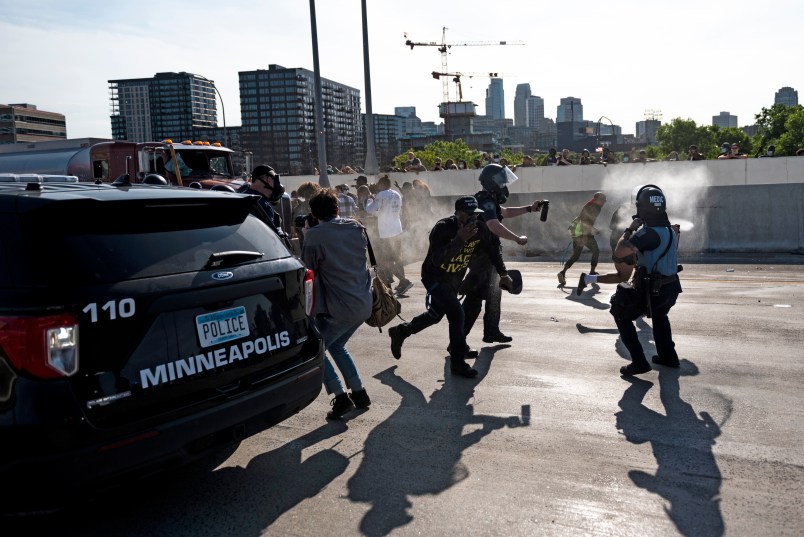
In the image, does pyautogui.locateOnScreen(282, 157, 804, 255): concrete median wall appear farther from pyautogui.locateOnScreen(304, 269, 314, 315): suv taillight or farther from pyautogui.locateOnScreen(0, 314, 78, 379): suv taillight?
pyautogui.locateOnScreen(0, 314, 78, 379): suv taillight

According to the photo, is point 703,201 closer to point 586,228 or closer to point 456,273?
point 586,228

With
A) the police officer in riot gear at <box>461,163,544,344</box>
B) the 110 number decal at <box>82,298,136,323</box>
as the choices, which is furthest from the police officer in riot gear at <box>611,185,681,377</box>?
the 110 number decal at <box>82,298,136,323</box>

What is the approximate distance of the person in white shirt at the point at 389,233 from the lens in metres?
12.0

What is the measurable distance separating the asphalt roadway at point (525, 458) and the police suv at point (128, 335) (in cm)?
57

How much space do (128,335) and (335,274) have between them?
212cm

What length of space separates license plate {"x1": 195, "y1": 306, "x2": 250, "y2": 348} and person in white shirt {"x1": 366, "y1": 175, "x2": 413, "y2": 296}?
8.05 metres

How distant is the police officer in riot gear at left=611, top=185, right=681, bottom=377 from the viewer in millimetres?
6184

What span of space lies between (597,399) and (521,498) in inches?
76.6

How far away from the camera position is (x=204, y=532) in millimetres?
3688

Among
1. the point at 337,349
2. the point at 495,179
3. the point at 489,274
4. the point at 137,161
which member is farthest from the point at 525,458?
the point at 137,161

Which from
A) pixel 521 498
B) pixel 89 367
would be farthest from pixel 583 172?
pixel 89 367

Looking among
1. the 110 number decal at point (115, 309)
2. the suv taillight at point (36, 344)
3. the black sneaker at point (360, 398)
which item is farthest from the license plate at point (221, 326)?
the black sneaker at point (360, 398)

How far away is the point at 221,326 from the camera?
375cm

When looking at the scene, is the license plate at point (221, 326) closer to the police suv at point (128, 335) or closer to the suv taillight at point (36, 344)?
the police suv at point (128, 335)
